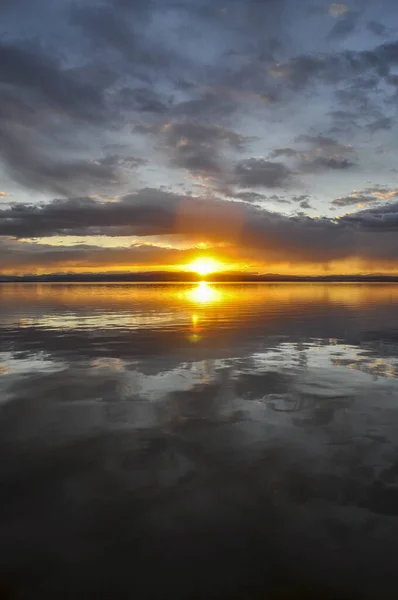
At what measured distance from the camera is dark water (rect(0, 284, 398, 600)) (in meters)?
4.59

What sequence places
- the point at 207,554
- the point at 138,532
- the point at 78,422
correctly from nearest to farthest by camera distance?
the point at 207,554 → the point at 138,532 → the point at 78,422

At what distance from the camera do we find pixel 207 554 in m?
4.90

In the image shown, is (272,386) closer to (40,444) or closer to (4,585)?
(40,444)

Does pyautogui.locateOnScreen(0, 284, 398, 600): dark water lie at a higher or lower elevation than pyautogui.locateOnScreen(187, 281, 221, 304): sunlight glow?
higher

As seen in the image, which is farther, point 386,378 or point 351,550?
point 386,378

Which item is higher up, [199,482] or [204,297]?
[199,482]

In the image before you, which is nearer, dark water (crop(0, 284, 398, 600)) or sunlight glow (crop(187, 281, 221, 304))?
dark water (crop(0, 284, 398, 600))

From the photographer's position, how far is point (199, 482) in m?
6.59

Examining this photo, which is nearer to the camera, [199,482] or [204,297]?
[199,482]

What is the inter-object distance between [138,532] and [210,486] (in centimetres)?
151

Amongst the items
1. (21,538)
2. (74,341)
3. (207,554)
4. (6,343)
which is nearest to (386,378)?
(207,554)

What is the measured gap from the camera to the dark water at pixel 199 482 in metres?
4.59

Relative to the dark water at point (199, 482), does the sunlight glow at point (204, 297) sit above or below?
below

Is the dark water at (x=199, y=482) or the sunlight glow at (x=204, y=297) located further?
the sunlight glow at (x=204, y=297)
